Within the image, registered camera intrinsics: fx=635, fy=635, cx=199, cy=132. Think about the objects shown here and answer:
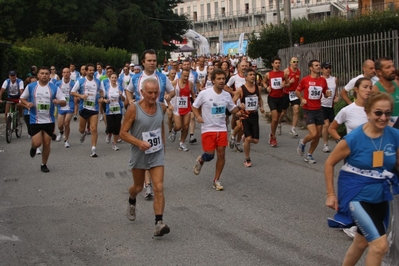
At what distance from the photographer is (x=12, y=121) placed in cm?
1695

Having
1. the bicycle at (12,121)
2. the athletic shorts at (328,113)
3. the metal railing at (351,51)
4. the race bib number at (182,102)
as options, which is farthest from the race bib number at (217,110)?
the bicycle at (12,121)

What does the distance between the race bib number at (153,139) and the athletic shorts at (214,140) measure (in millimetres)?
2388

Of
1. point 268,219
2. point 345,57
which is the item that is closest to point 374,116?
Result: point 268,219

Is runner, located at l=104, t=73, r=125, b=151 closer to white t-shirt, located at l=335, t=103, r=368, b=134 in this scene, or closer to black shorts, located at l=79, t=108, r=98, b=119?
black shorts, located at l=79, t=108, r=98, b=119

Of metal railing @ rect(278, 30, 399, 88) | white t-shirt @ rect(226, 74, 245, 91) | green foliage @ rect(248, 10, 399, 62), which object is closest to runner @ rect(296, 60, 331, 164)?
white t-shirt @ rect(226, 74, 245, 91)

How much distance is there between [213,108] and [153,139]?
8.78 feet

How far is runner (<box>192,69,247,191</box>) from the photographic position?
9742mm

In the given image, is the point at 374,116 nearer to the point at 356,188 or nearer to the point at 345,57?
the point at 356,188

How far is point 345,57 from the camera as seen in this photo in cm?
1739

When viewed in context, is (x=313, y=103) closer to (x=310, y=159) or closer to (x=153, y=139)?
(x=310, y=159)

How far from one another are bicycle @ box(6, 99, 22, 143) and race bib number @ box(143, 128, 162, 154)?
32.8 ft

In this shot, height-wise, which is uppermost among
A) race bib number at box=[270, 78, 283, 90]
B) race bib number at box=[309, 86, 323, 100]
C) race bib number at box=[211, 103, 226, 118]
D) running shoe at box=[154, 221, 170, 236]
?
race bib number at box=[270, 78, 283, 90]

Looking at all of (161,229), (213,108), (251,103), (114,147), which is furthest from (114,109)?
(161,229)

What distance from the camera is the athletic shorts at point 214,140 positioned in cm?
973
